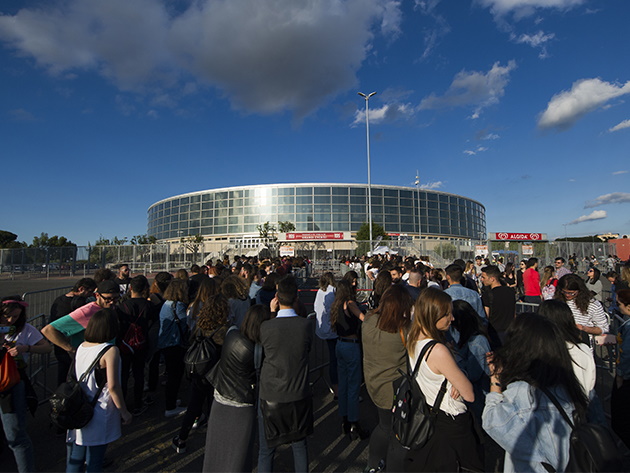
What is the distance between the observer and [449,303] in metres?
2.38

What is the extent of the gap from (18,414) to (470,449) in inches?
141

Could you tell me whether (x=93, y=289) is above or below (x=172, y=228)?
below

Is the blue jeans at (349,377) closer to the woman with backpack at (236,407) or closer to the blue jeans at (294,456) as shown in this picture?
the blue jeans at (294,456)

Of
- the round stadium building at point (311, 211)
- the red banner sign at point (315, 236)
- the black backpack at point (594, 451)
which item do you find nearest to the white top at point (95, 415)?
the black backpack at point (594, 451)

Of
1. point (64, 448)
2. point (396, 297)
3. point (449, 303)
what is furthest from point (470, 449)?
point (64, 448)

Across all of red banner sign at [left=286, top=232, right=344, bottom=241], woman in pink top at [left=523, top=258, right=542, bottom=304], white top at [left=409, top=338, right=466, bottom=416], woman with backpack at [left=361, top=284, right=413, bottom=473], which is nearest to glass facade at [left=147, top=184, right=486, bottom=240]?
red banner sign at [left=286, top=232, right=344, bottom=241]

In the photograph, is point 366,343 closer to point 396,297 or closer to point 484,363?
point 396,297

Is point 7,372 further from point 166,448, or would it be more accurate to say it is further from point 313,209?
point 313,209

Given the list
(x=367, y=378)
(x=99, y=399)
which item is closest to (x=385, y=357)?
(x=367, y=378)

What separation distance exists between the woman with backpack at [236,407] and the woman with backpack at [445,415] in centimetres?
124

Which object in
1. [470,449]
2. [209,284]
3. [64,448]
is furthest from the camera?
[209,284]

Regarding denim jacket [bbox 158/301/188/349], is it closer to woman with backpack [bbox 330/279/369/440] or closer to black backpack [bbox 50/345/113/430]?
black backpack [bbox 50/345/113/430]

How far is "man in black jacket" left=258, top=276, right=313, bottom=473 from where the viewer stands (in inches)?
101

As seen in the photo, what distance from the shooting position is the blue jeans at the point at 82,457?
252cm
